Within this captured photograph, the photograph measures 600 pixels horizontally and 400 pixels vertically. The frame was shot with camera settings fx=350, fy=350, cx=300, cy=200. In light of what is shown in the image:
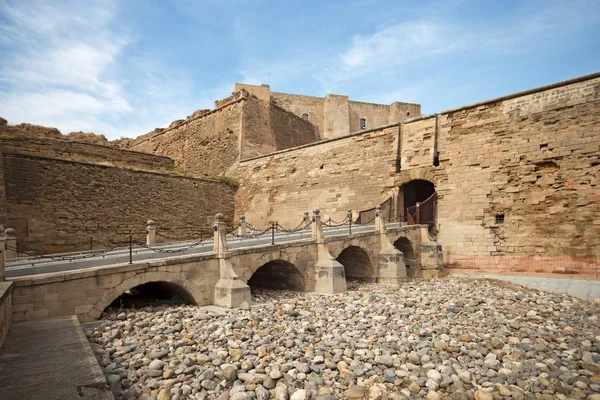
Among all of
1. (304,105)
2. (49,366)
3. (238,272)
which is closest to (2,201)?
(238,272)

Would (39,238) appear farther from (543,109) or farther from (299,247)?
(543,109)

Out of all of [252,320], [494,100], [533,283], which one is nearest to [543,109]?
[494,100]

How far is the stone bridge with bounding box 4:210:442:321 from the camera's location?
19.6ft

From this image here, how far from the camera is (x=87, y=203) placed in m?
14.5

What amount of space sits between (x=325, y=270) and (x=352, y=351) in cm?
440

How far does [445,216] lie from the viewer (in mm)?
14664

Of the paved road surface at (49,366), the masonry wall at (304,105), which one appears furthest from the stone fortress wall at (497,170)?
the masonry wall at (304,105)

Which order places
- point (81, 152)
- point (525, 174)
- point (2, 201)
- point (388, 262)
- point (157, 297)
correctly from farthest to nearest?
point (81, 152), point (525, 174), point (388, 262), point (2, 201), point (157, 297)

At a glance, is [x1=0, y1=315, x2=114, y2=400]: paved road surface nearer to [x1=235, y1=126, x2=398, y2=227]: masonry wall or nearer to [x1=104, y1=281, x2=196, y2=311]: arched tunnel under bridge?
[x1=104, y1=281, x2=196, y2=311]: arched tunnel under bridge

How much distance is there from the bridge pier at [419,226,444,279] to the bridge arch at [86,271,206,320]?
948 centimetres

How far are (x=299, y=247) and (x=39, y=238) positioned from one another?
9.88 metres

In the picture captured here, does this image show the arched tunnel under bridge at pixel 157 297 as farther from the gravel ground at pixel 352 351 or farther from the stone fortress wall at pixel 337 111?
the stone fortress wall at pixel 337 111

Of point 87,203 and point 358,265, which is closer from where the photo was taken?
point 358,265

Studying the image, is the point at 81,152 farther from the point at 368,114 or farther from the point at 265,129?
the point at 368,114
